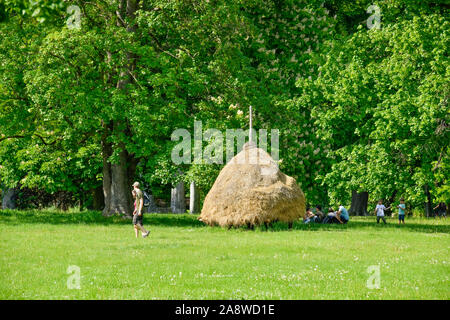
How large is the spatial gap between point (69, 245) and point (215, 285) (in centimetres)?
736

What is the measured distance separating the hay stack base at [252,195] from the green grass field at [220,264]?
146cm

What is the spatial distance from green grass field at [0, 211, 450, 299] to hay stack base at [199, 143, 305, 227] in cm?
146

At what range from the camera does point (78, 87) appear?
965 inches

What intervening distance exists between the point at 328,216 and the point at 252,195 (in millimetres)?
9253

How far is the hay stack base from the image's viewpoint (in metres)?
22.3

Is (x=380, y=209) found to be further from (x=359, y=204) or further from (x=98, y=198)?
(x=98, y=198)

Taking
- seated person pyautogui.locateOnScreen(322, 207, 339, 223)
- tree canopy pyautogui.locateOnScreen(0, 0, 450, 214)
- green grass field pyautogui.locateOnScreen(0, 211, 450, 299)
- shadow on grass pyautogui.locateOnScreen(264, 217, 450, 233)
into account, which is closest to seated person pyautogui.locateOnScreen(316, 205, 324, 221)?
seated person pyautogui.locateOnScreen(322, 207, 339, 223)

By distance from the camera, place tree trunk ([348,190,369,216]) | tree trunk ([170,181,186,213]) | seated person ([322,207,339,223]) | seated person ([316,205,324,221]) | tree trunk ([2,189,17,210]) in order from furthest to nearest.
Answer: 1. tree trunk ([170,181,186,213])
2. tree trunk ([2,189,17,210])
3. tree trunk ([348,190,369,216])
4. seated person ([316,205,324,221])
5. seated person ([322,207,339,223])

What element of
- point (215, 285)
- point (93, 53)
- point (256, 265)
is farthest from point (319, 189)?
point (215, 285)

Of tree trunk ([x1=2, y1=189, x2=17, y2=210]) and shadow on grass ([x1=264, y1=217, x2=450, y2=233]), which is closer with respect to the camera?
shadow on grass ([x1=264, y1=217, x2=450, y2=233])

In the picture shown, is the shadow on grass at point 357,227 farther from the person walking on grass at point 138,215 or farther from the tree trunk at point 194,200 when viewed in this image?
the tree trunk at point 194,200

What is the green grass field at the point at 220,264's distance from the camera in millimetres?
9570

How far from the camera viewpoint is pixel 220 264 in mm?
12633

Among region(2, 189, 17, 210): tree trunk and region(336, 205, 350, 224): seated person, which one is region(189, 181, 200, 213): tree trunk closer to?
region(2, 189, 17, 210): tree trunk
